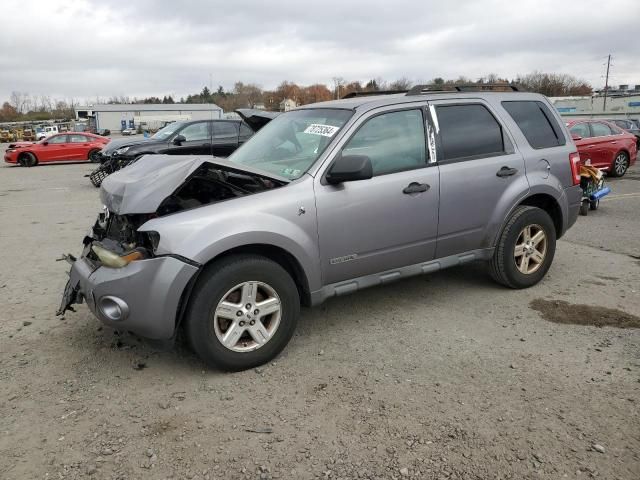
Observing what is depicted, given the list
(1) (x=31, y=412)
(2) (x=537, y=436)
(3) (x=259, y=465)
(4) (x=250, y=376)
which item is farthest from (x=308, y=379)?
(1) (x=31, y=412)

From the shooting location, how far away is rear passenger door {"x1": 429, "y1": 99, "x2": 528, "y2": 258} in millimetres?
4375

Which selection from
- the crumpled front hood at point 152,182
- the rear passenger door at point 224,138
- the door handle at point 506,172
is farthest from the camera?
the rear passenger door at point 224,138

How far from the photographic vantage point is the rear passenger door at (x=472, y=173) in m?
4.38

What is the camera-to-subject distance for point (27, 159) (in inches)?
892

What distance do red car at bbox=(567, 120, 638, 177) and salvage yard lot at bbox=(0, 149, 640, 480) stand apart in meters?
9.58

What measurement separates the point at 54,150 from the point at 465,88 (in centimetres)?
2226

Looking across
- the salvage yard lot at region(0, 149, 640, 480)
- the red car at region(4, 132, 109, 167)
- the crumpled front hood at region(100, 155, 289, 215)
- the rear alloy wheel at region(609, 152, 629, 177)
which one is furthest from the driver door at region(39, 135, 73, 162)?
the crumpled front hood at region(100, 155, 289, 215)

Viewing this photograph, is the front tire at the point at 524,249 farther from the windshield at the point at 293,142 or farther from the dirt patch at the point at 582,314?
the windshield at the point at 293,142

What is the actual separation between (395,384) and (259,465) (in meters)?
1.09

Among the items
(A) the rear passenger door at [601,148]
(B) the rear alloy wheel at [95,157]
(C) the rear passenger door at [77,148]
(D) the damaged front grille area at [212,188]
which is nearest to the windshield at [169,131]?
(B) the rear alloy wheel at [95,157]

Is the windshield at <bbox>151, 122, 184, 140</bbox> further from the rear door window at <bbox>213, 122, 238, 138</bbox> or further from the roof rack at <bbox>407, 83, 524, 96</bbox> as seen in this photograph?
the roof rack at <bbox>407, 83, 524, 96</bbox>

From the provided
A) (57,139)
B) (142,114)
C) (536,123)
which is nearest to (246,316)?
(536,123)

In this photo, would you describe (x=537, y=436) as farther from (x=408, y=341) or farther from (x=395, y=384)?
(x=408, y=341)

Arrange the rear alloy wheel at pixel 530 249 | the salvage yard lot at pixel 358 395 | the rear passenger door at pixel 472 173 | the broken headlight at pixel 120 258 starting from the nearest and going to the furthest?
the salvage yard lot at pixel 358 395 → the broken headlight at pixel 120 258 → the rear passenger door at pixel 472 173 → the rear alloy wheel at pixel 530 249
